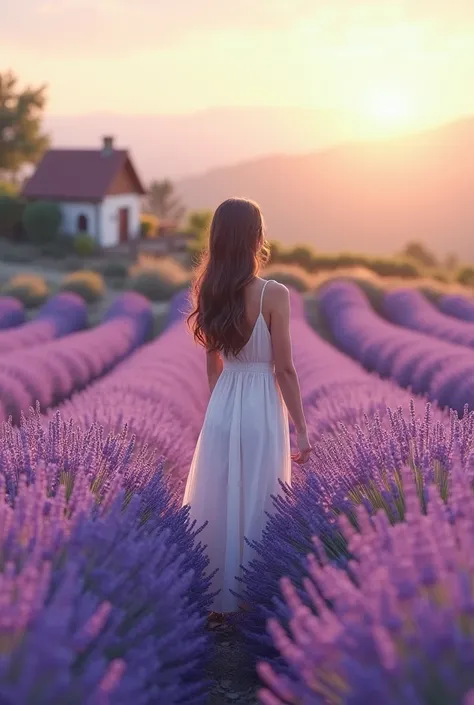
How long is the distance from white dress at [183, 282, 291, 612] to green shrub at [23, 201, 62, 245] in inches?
1262

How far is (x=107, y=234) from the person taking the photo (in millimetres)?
35719

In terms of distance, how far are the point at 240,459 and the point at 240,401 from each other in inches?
10.1

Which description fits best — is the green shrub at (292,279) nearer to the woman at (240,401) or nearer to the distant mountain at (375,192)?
the woman at (240,401)

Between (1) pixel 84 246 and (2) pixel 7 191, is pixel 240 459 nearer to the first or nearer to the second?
(1) pixel 84 246

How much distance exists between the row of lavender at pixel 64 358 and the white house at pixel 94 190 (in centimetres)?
1803

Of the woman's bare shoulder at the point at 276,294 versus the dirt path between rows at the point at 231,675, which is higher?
Result: the woman's bare shoulder at the point at 276,294

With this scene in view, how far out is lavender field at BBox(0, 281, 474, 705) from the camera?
1.73 m

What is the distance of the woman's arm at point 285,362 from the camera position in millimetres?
3809

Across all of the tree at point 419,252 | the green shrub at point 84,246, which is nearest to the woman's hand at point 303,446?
the green shrub at point 84,246

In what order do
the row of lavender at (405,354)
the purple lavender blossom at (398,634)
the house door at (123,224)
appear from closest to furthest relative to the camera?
1. the purple lavender blossom at (398,634)
2. the row of lavender at (405,354)
3. the house door at (123,224)

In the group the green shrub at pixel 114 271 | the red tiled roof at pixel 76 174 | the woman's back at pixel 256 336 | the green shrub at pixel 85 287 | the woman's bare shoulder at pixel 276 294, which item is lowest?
the green shrub at pixel 114 271

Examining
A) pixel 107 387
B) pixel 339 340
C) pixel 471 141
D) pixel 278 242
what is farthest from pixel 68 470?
pixel 471 141

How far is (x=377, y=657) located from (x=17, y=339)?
38.2 ft

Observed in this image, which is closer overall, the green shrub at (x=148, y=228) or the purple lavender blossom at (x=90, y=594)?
the purple lavender blossom at (x=90, y=594)
